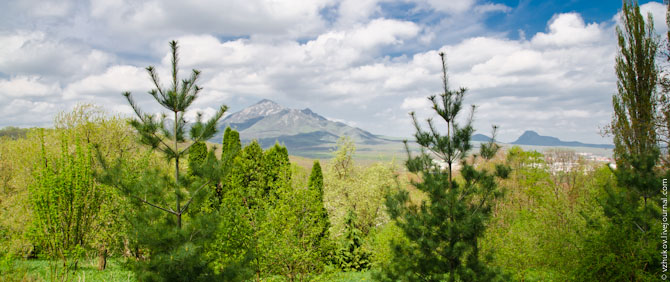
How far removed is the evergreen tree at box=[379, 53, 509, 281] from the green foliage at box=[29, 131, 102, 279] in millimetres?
7264

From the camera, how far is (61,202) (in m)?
8.33

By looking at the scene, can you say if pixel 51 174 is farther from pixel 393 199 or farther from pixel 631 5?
pixel 631 5

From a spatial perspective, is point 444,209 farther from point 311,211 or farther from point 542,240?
point 542,240

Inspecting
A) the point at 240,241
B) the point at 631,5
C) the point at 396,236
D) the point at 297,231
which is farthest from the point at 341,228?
the point at 631,5

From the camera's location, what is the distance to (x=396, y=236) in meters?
16.8

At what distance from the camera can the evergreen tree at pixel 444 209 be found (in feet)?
26.6

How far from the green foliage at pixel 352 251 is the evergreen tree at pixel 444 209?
12.3 m

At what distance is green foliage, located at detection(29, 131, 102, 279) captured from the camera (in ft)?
26.9

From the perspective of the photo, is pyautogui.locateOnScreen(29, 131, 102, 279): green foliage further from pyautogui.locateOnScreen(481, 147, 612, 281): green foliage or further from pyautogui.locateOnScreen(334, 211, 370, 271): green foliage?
pyautogui.locateOnScreen(334, 211, 370, 271): green foliage

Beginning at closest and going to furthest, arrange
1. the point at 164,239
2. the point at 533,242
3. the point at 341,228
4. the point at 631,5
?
the point at 164,239
the point at 533,242
the point at 631,5
the point at 341,228

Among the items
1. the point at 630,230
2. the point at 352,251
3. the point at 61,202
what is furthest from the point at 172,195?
the point at 352,251

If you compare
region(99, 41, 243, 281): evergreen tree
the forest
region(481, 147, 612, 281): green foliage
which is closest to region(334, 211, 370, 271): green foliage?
the forest

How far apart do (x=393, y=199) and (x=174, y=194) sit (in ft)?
16.1

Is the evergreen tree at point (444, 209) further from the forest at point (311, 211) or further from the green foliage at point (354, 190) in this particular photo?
the green foliage at point (354, 190)
